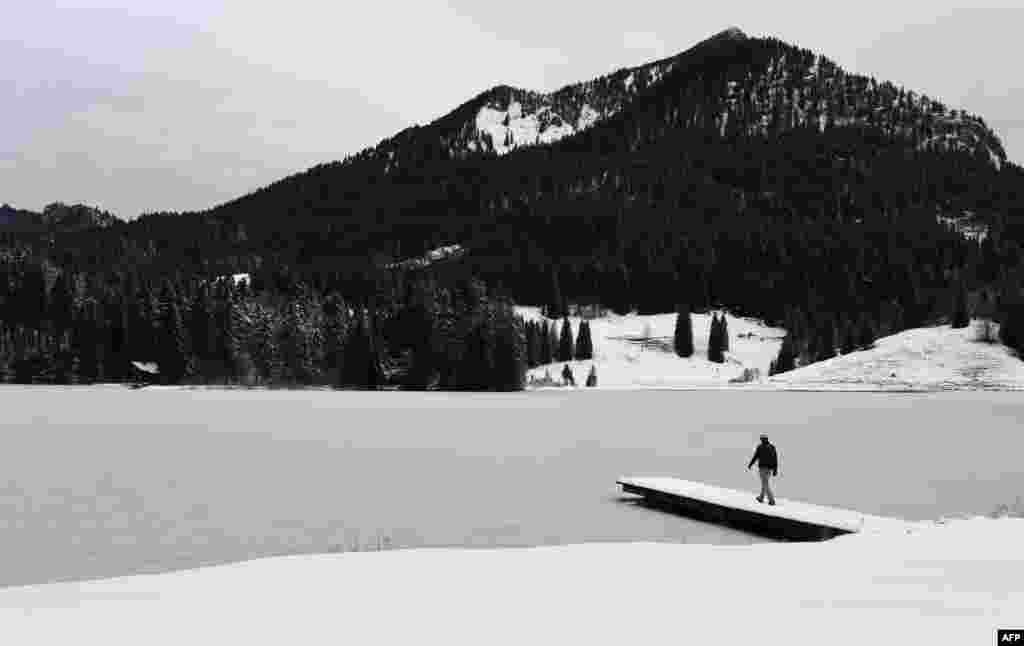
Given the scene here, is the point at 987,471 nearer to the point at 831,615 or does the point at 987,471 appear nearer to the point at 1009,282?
the point at 831,615

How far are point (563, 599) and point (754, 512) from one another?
49.6 ft

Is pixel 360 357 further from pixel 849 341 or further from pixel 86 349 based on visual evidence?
pixel 849 341

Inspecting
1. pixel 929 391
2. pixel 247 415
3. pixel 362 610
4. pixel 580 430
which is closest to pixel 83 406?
pixel 247 415

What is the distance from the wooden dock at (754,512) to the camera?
22766 mm

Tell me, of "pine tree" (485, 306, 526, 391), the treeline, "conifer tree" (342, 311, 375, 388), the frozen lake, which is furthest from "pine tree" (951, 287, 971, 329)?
"conifer tree" (342, 311, 375, 388)

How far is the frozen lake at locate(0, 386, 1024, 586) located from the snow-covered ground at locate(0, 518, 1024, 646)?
666 centimetres

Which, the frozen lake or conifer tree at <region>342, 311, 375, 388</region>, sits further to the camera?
conifer tree at <region>342, 311, 375, 388</region>

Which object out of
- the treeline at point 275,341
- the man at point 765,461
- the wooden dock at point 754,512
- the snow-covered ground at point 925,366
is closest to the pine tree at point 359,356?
the treeline at point 275,341

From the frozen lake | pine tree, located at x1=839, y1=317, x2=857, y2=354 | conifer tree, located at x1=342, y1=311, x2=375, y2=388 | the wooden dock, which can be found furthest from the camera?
pine tree, located at x1=839, y1=317, x2=857, y2=354

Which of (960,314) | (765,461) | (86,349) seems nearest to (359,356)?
(86,349)

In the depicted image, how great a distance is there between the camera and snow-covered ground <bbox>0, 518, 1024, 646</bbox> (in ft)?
35.6

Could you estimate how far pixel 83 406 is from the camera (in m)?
89.1

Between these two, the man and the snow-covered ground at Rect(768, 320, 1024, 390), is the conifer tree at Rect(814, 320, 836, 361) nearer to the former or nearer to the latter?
the snow-covered ground at Rect(768, 320, 1024, 390)

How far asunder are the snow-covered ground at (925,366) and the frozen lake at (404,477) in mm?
67819
